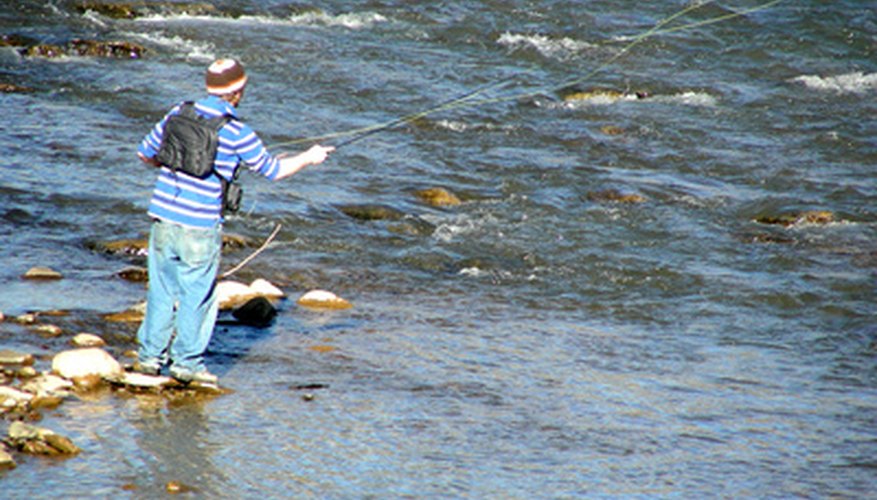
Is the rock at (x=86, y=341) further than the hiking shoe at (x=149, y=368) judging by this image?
Yes

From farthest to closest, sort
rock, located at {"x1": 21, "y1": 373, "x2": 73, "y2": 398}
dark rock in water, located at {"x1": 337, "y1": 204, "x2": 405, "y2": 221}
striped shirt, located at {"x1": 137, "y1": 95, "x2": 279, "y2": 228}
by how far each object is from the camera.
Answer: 1. dark rock in water, located at {"x1": 337, "y1": 204, "x2": 405, "y2": 221}
2. striped shirt, located at {"x1": 137, "y1": 95, "x2": 279, "y2": 228}
3. rock, located at {"x1": 21, "y1": 373, "x2": 73, "y2": 398}

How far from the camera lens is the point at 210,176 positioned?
5719 mm

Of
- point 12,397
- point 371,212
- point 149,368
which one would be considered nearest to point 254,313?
point 149,368

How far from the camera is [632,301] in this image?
880 cm

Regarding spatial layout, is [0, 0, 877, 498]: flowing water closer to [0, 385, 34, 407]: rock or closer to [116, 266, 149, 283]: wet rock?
[116, 266, 149, 283]: wet rock

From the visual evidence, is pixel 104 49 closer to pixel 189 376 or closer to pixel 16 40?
pixel 16 40

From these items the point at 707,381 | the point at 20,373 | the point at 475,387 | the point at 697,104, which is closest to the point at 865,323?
the point at 707,381

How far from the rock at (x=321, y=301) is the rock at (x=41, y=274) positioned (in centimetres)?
152

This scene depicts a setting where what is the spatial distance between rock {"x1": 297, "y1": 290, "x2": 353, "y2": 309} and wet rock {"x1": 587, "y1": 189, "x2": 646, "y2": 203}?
4322 millimetres

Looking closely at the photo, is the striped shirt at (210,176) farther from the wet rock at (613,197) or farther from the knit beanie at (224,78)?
Result: the wet rock at (613,197)

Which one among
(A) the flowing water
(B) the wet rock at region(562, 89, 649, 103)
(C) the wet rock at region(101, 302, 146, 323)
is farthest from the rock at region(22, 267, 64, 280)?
(B) the wet rock at region(562, 89, 649, 103)

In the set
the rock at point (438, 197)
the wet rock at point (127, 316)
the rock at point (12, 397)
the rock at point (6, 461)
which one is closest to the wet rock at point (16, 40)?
the rock at point (438, 197)

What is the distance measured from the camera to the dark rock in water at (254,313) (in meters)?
7.41

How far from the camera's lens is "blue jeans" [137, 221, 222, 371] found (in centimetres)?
582
